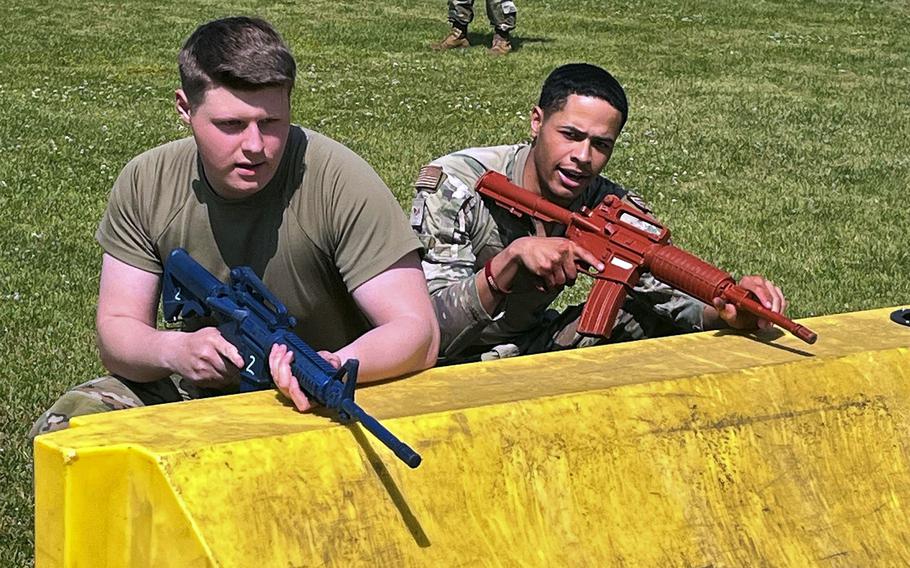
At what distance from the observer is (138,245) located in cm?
398

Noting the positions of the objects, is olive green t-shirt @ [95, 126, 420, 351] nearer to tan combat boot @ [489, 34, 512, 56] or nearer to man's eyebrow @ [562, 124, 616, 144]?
man's eyebrow @ [562, 124, 616, 144]

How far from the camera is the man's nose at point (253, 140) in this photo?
11.9ft

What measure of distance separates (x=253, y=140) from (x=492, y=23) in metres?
13.9

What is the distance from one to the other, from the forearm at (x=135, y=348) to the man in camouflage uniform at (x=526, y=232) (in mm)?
1190

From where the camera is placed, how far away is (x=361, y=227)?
3.86 metres

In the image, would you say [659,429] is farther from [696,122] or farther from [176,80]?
[176,80]

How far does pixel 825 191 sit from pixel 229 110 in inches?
304

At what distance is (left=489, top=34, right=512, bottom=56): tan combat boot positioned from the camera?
17.0 m

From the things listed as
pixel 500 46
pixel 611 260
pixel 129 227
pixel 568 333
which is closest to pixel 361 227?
pixel 129 227

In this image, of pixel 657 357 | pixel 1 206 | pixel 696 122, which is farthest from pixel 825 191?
pixel 657 357

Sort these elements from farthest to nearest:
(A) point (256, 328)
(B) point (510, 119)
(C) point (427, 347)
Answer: (B) point (510, 119) < (C) point (427, 347) < (A) point (256, 328)

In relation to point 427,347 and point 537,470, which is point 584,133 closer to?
point 427,347

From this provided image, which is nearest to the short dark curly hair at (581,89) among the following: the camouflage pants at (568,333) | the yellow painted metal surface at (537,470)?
the camouflage pants at (568,333)

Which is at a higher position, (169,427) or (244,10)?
(169,427)
